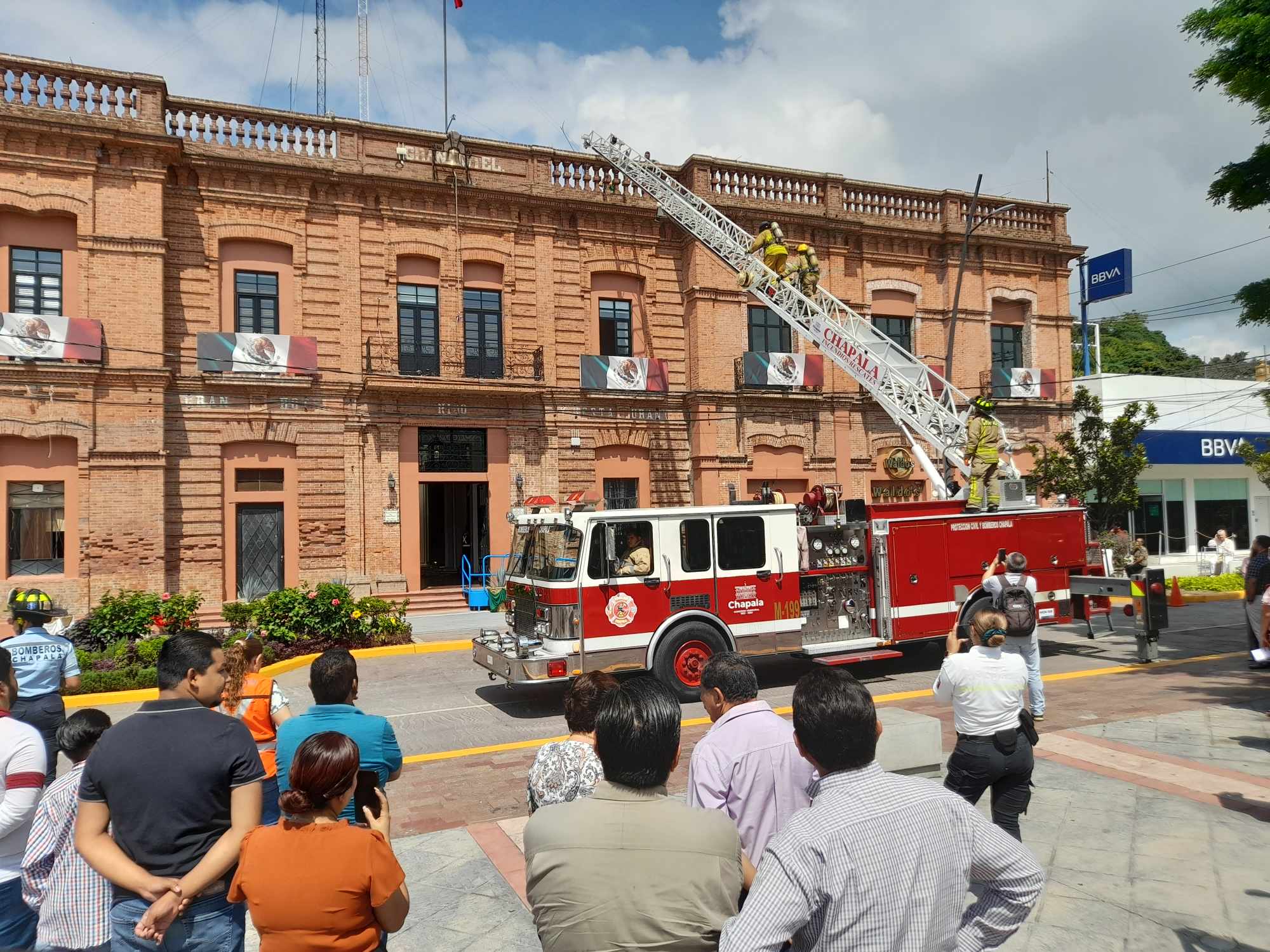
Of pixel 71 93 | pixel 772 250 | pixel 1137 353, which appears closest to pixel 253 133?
pixel 71 93

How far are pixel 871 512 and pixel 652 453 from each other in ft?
36.0

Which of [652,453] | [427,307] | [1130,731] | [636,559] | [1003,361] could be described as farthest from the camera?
[1003,361]

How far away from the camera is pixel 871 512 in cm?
1257

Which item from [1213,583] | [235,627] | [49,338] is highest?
[49,338]

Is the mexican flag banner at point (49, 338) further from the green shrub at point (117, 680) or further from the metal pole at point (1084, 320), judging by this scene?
the metal pole at point (1084, 320)

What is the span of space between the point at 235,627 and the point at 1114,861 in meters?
13.6

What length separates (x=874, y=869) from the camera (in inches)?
90.3

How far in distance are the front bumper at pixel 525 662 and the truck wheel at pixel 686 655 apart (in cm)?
112

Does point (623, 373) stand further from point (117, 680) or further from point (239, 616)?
point (117, 680)

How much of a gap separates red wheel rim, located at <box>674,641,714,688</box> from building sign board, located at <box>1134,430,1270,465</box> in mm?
20448

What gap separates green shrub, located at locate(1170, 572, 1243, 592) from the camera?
69.0 feet

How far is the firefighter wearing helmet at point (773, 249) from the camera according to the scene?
736 inches

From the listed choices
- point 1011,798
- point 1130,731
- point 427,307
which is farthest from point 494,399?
point 1011,798

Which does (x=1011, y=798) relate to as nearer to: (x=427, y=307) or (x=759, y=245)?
(x=759, y=245)
